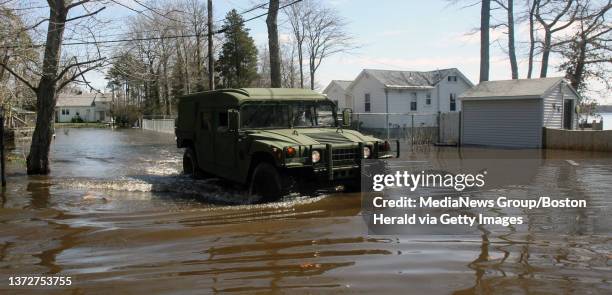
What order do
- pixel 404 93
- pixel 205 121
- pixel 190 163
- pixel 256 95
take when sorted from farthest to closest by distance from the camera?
pixel 404 93
pixel 190 163
pixel 205 121
pixel 256 95

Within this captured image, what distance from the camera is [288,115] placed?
10.2 metres

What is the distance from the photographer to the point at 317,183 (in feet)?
30.0

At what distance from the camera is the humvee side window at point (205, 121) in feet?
37.6

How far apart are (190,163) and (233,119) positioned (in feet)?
12.8

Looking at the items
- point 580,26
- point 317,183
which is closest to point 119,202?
point 317,183

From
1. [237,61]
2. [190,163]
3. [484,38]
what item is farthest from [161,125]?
[190,163]

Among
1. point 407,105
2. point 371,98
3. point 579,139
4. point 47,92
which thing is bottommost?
point 579,139

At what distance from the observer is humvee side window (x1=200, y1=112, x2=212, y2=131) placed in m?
11.4

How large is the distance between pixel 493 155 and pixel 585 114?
15.6 metres

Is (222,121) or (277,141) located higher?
(222,121)

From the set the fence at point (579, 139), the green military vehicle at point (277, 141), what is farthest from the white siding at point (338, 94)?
the green military vehicle at point (277, 141)

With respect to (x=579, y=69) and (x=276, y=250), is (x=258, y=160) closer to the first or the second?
(x=276, y=250)

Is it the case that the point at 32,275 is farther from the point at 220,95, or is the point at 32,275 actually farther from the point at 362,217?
the point at 220,95

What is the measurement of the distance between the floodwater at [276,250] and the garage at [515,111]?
1250cm
